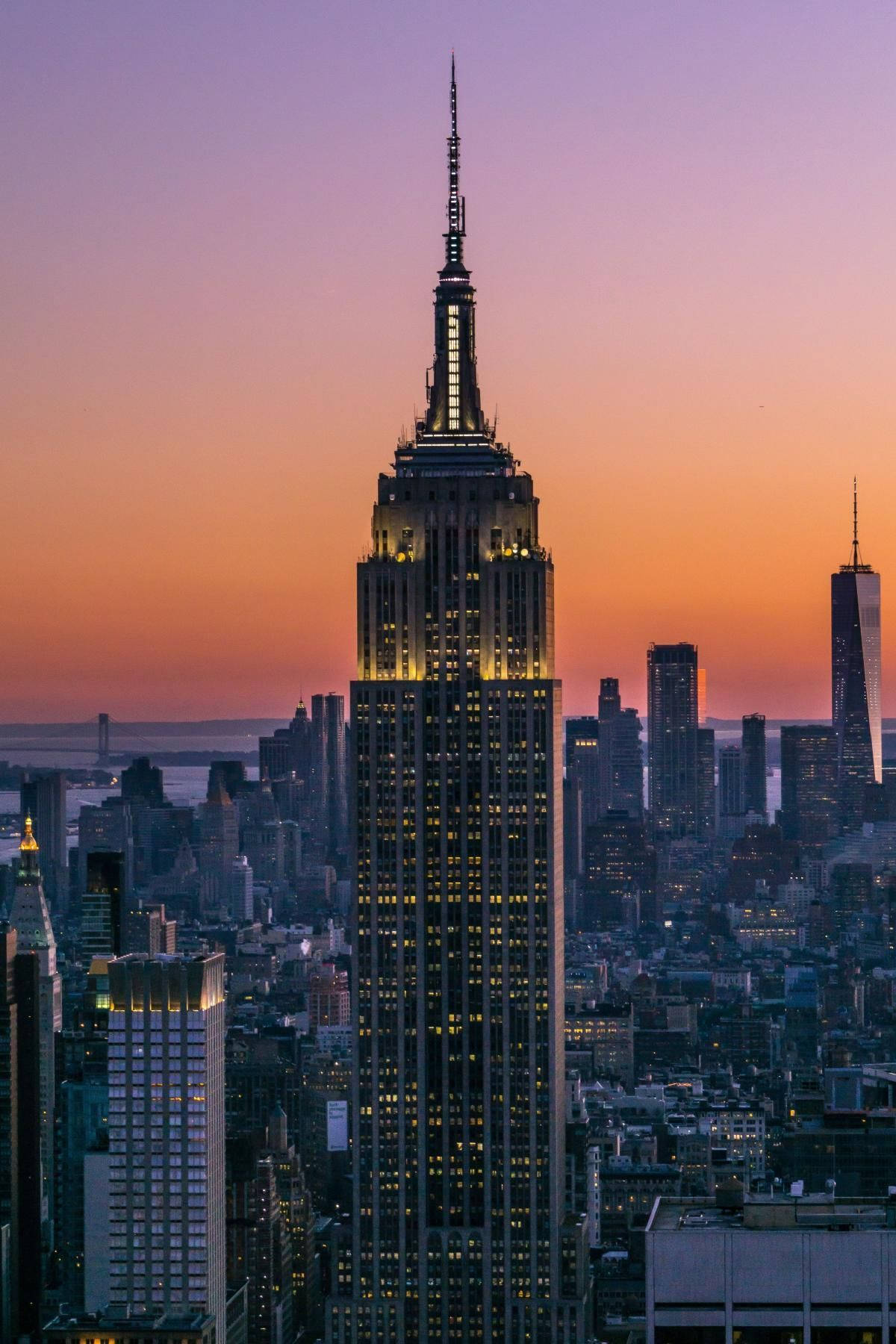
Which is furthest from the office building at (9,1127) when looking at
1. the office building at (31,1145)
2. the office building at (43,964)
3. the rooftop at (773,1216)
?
the rooftop at (773,1216)

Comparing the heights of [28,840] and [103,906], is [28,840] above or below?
above

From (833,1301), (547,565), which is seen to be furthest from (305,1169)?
(833,1301)

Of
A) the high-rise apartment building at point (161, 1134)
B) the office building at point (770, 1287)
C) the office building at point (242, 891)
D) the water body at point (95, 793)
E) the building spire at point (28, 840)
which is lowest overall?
the high-rise apartment building at point (161, 1134)

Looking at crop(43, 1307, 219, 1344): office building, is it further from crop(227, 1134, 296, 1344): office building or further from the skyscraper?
the skyscraper

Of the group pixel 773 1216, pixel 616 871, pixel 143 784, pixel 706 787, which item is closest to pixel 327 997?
pixel 143 784

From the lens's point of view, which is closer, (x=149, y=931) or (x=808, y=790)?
(x=149, y=931)

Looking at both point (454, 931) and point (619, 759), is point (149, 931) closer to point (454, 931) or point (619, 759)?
point (454, 931)

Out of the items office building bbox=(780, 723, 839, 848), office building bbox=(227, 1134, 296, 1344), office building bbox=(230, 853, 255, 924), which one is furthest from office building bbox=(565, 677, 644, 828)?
office building bbox=(227, 1134, 296, 1344)

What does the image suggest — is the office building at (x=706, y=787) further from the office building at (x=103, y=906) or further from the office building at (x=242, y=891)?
the office building at (x=103, y=906)
